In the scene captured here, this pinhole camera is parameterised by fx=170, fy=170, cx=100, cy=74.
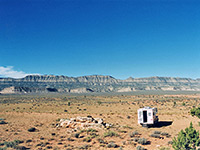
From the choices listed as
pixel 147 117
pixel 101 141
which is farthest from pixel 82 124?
pixel 147 117

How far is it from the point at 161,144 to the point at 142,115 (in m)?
6.92

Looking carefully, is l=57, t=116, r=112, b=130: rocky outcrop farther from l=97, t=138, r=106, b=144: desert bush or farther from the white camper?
l=97, t=138, r=106, b=144: desert bush

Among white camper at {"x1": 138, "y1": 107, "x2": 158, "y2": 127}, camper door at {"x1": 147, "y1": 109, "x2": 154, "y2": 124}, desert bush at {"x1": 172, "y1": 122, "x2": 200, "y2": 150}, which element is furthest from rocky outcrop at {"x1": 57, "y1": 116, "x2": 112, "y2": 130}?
desert bush at {"x1": 172, "y1": 122, "x2": 200, "y2": 150}

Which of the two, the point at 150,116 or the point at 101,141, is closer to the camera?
the point at 101,141

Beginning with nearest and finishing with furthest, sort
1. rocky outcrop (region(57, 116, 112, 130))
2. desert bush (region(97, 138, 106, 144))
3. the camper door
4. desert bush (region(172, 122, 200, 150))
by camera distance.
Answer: desert bush (region(172, 122, 200, 150)) < desert bush (region(97, 138, 106, 144)) < rocky outcrop (region(57, 116, 112, 130)) < the camper door

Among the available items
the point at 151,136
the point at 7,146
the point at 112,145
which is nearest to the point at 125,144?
the point at 112,145

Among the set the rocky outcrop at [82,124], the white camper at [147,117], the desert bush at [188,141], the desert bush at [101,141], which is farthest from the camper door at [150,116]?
the desert bush at [188,141]

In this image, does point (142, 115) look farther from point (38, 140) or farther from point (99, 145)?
point (38, 140)

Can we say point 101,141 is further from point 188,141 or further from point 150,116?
point 150,116

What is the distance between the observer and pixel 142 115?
2078 cm

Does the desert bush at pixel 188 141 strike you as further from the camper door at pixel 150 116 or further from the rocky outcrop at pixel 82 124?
the rocky outcrop at pixel 82 124

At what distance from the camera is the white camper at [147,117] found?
2017 centimetres

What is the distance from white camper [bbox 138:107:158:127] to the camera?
20.2 metres

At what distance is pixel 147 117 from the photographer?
67.4ft
